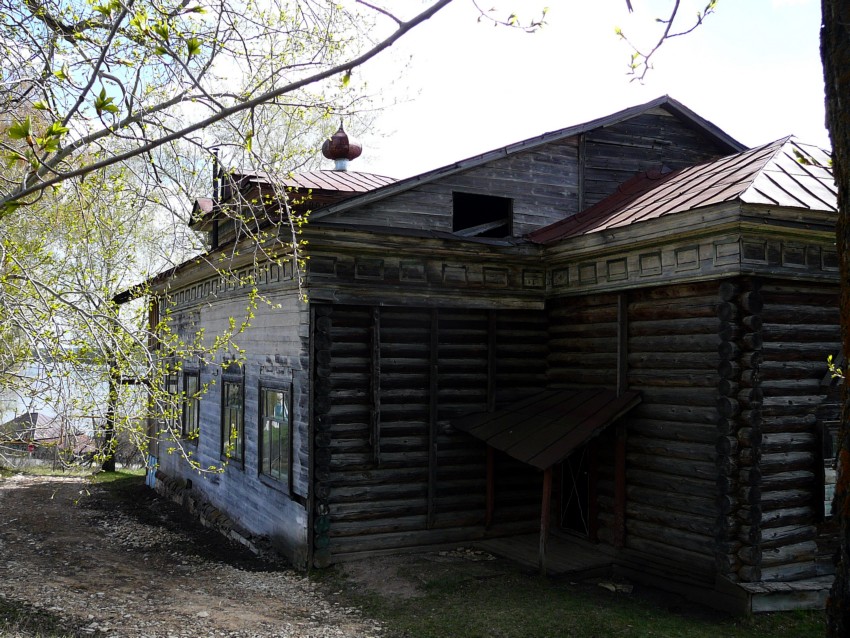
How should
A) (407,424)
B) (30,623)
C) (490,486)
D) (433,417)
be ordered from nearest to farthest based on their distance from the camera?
1. (30,623)
2. (407,424)
3. (433,417)
4. (490,486)

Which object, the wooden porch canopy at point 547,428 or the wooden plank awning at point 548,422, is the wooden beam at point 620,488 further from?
the wooden plank awning at point 548,422

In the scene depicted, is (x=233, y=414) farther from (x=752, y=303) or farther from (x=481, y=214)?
(x=752, y=303)

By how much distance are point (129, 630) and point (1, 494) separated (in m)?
11.9

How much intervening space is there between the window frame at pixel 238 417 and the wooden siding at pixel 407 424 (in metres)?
2.81

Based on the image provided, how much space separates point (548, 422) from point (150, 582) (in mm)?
5618

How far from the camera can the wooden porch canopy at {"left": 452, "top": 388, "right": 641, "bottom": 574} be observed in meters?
9.29

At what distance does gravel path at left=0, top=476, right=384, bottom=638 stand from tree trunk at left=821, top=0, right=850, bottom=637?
5.02 m

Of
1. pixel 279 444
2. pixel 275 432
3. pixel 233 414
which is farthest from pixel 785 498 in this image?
pixel 233 414

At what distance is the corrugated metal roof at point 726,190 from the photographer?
841 centimetres

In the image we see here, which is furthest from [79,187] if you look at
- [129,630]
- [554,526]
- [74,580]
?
[554,526]

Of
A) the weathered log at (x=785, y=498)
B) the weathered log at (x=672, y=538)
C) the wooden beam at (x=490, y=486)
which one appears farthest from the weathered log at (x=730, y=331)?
the wooden beam at (x=490, y=486)

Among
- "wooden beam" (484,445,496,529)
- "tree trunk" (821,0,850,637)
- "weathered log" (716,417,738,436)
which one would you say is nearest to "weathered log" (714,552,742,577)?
"weathered log" (716,417,738,436)

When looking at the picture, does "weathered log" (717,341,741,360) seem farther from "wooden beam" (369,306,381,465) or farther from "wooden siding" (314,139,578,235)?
"wooden beam" (369,306,381,465)

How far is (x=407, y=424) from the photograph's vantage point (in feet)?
35.7
